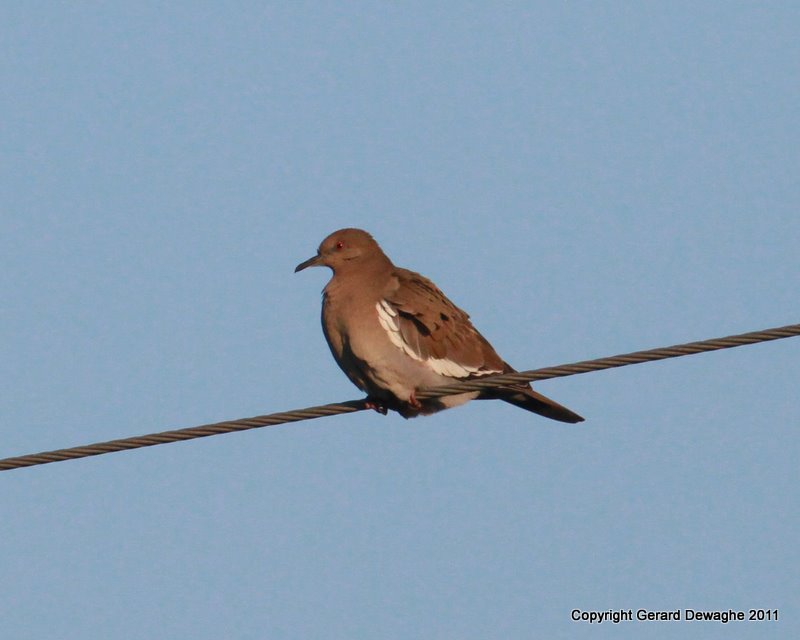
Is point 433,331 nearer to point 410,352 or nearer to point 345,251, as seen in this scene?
point 410,352

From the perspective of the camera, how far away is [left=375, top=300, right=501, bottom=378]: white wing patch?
8164 millimetres

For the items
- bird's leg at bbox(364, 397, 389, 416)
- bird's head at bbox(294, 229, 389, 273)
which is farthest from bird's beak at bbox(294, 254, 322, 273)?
bird's leg at bbox(364, 397, 389, 416)

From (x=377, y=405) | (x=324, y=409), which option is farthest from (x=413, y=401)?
(x=324, y=409)

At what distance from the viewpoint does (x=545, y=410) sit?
27.9 ft

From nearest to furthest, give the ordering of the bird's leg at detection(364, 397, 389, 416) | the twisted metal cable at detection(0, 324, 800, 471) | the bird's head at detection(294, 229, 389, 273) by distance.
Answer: the twisted metal cable at detection(0, 324, 800, 471), the bird's leg at detection(364, 397, 389, 416), the bird's head at detection(294, 229, 389, 273)

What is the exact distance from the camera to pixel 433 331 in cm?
832

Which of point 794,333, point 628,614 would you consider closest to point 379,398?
point 628,614

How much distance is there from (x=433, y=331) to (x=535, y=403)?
2.68 feet

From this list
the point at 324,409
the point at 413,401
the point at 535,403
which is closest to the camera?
the point at 324,409

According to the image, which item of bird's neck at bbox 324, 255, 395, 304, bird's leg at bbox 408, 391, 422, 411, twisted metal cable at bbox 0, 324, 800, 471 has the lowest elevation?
twisted metal cable at bbox 0, 324, 800, 471

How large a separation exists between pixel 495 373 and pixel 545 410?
392 mm

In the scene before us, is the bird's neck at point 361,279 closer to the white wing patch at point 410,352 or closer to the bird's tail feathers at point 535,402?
the white wing patch at point 410,352

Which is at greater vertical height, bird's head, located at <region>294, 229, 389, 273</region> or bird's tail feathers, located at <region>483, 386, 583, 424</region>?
bird's head, located at <region>294, 229, 389, 273</region>

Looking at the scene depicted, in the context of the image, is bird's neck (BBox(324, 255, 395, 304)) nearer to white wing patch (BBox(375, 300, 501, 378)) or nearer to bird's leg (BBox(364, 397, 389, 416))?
white wing patch (BBox(375, 300, 501, 378))
